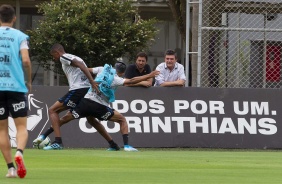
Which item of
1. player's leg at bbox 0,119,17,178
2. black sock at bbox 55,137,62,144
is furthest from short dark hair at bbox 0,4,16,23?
black sock at bbox 55,137,62,144

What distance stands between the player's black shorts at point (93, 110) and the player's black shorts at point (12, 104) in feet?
21.7

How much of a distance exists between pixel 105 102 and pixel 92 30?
10228mm

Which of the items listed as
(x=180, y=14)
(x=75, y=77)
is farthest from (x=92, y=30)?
(x=75, y=77)

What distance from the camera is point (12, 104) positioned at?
11.0 m

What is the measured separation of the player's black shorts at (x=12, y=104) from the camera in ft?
36.1

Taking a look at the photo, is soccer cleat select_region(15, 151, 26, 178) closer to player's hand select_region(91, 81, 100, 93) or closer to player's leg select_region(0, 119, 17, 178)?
player's leg select_region(0, 119, 17, 178)

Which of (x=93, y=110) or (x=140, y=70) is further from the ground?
(x=140, y=70)

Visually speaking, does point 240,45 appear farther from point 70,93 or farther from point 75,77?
point 70,93

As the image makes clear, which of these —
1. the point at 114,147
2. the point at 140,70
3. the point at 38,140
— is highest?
the point at 140,70

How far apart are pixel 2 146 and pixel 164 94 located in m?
8.98

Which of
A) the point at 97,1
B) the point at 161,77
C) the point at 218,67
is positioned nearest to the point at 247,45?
the point at 218,67

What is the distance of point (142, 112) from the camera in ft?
64.2

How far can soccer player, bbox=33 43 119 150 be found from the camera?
17.8 metres

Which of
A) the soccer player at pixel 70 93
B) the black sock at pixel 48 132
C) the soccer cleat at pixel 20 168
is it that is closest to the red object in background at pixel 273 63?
the soccer player at pixel 70 93
